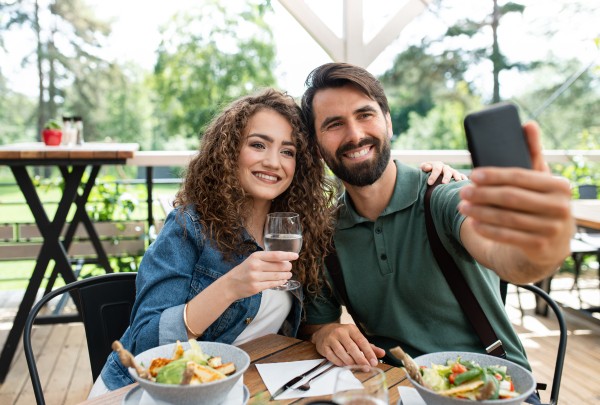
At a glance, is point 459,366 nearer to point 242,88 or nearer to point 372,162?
point 372,162

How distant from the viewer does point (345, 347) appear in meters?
1.20

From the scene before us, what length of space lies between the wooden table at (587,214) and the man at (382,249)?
1632 millimetres

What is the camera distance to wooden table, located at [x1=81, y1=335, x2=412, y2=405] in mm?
957

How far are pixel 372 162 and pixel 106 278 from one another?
1.06m

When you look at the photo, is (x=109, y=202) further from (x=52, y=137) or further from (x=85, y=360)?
(x=85, y=360)

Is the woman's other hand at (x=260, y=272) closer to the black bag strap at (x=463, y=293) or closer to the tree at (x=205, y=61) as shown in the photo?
the black bag strap at (x=463, y=293)

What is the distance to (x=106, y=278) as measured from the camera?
1.58 metres

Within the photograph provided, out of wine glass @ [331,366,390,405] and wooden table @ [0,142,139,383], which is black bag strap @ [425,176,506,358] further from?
wooden table @ [0,142,139,383]

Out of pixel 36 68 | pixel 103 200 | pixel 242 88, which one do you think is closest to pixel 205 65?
pixel 242 88

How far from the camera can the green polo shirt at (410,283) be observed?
1.49 metres

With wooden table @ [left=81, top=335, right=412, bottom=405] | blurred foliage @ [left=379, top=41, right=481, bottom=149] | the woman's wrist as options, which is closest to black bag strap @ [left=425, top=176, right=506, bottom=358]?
wooden table @ [left=81, top=335, right=412, bottom=405]

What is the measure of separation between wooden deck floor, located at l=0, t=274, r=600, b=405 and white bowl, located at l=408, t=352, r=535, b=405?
1974 millimetres

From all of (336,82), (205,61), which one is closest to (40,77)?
(205,61)

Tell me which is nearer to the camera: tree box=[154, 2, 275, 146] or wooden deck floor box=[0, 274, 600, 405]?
wooden deck floor box=[0, 274, 600, 405]
